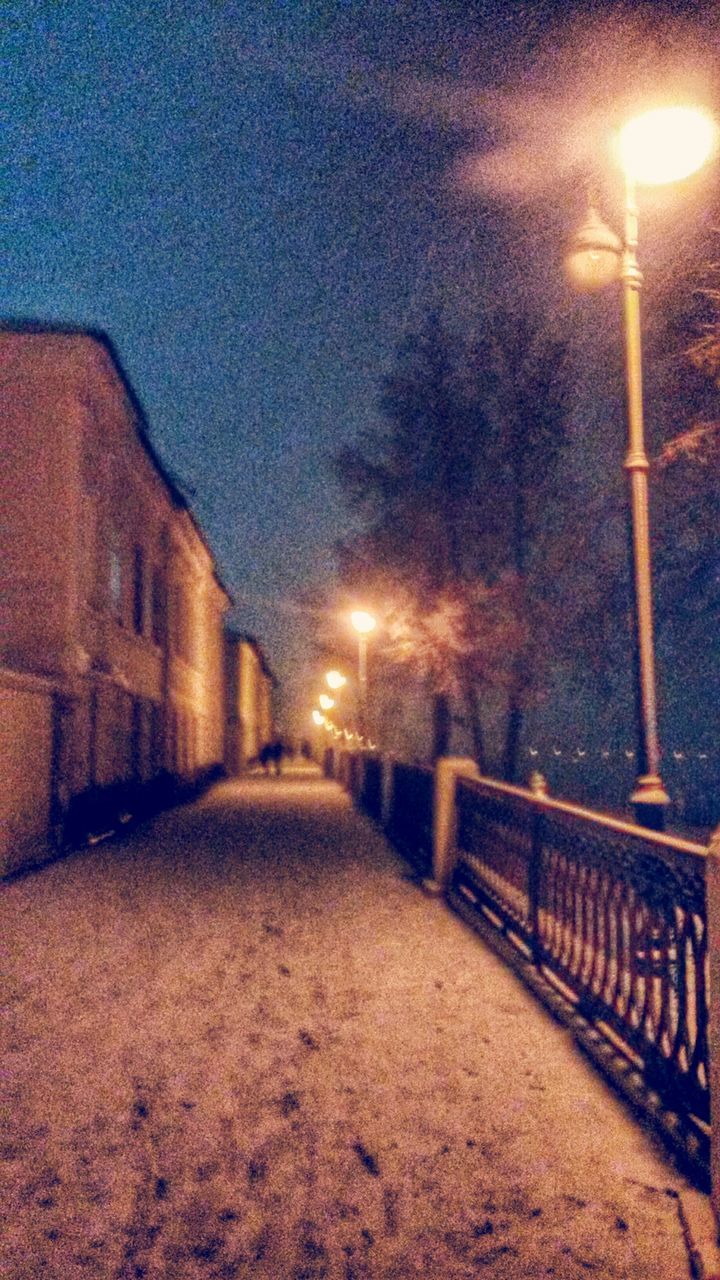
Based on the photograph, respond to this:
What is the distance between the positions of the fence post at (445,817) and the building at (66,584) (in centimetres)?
494

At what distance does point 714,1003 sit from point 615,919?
4.38 feet

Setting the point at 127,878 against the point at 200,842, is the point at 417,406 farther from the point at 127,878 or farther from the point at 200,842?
the point at 127,878

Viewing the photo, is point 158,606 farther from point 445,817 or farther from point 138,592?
point 445,817

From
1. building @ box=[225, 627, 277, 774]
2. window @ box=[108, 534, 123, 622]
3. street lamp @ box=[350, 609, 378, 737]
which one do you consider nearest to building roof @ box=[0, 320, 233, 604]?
window @ box=[108, 534, 123, 622]

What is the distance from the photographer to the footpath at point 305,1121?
331 cm

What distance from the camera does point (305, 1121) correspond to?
437 cm

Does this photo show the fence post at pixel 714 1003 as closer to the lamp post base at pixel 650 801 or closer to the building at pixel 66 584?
the lamp post base at pixel 650 801

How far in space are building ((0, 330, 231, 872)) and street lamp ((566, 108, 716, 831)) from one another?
7.34 meters

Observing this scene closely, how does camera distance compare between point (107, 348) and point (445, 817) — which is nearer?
point (445, 817)

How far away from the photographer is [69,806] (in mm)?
14797

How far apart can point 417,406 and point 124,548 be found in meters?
14.5

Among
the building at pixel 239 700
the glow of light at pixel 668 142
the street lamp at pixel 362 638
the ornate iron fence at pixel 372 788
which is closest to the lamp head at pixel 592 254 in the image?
the glow of light at pixel 668 142

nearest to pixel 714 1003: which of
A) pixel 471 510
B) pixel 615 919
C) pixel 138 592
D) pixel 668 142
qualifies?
pixel 615 919

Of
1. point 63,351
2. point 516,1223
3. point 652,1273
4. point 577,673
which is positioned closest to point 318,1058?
point 516,1223
